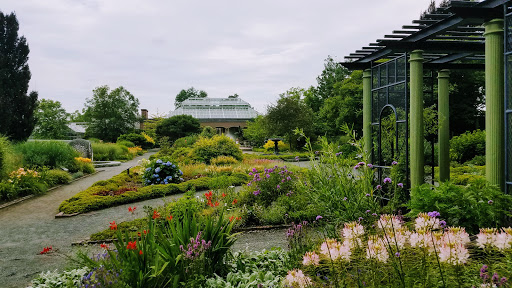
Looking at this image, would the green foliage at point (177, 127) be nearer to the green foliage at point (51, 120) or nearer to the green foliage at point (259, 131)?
the green foliage at point (259, 131)

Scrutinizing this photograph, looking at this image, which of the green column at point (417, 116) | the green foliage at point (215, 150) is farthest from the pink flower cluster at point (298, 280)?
the green foliage at point (215, 150)

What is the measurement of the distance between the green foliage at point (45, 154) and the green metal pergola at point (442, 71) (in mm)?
10178

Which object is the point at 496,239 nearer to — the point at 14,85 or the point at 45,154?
the point at 45,154

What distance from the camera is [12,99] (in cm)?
1862

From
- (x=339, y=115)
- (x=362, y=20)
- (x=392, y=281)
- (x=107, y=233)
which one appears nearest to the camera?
(x=392, y=281)

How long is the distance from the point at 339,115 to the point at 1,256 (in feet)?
68.0

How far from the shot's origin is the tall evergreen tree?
18103 mm

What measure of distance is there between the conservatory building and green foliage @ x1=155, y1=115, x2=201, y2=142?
1057 cm

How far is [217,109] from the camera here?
4853cm

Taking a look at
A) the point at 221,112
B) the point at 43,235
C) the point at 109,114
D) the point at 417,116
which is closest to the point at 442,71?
the point at 417,116

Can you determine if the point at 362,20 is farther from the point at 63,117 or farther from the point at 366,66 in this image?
the point at 63,117

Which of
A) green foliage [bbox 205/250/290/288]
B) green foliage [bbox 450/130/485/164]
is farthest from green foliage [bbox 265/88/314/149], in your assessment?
green foliage [bbox 205/250/290/288]

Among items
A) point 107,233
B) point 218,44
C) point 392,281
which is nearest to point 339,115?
point 218,44

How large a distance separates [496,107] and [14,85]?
21232 millimetres
